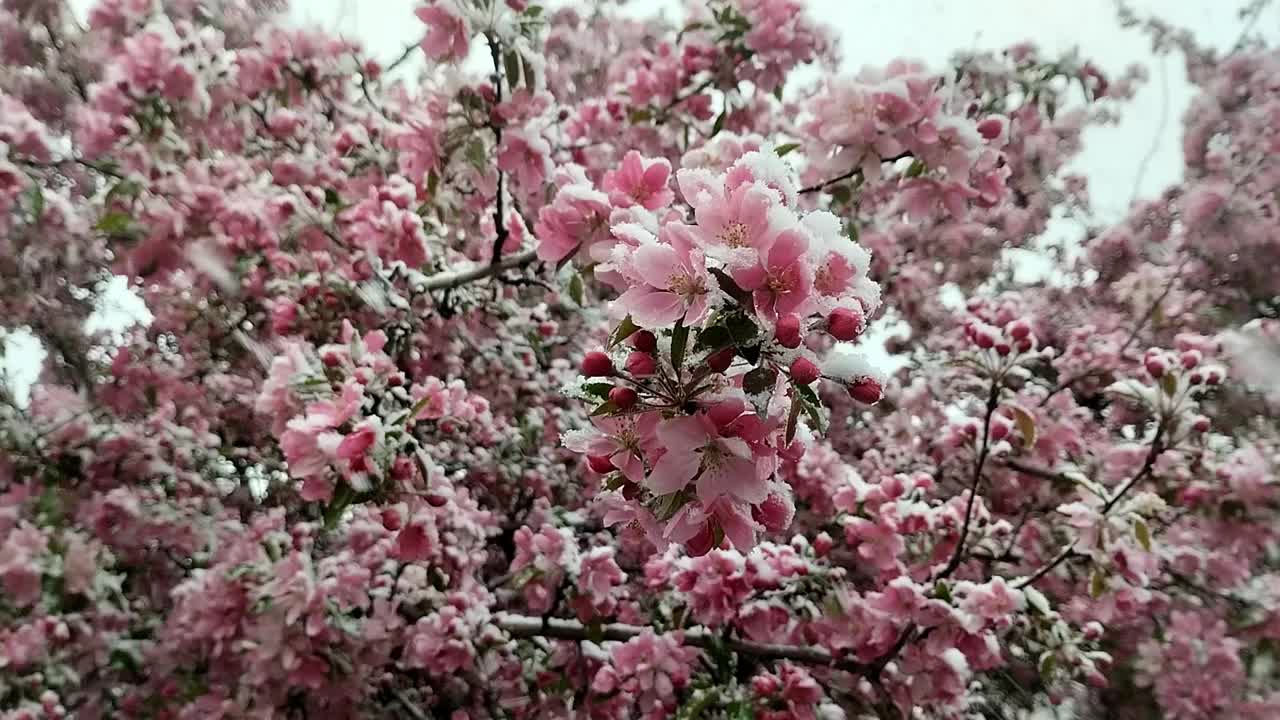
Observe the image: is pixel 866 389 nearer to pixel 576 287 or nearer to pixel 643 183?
pixel 643 183

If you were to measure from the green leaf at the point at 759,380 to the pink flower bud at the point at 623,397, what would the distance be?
0.37 ft

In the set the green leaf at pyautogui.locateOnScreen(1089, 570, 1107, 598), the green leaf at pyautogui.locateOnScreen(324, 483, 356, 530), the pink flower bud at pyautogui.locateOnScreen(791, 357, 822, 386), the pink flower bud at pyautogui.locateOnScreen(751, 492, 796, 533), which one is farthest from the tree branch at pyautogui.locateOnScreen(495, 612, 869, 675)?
the pink flower bud at pyautogui.locateOnScreen(791, 357, 822, 386)

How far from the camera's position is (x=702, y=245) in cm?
74

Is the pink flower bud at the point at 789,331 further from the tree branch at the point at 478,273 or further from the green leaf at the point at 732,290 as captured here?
the tree branch at the point at 478,273

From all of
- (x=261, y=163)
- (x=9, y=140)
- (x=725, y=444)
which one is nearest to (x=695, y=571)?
(x=725, y=444)

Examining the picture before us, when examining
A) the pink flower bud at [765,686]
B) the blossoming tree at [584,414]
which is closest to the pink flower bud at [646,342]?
the blossoming tree at [584,414]

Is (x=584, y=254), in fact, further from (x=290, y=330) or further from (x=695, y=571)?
(x=290, y=330)

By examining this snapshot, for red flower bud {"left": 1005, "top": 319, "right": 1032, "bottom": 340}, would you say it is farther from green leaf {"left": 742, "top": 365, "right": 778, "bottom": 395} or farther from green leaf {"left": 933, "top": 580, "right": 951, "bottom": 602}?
green leaf {"left": 742, "top": 365, "right": 778, "bottom": 395}

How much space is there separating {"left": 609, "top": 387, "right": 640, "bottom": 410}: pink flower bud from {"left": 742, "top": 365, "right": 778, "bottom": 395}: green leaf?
11 centimetres

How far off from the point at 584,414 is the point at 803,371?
1.74 metres

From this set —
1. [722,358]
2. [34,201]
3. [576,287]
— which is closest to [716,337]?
[722,358]

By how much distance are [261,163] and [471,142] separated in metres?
1.86

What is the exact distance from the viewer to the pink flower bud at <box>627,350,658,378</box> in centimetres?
77

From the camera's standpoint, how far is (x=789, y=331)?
70 cm
